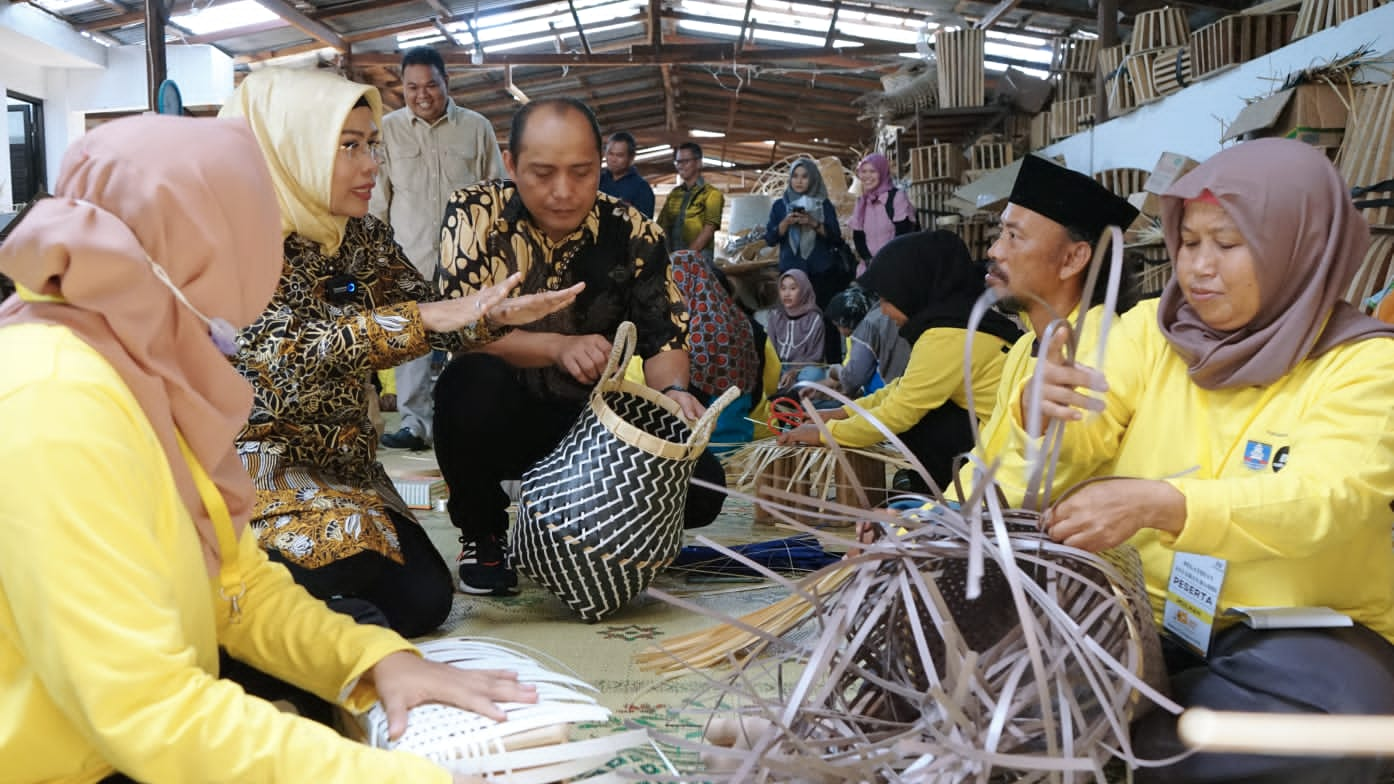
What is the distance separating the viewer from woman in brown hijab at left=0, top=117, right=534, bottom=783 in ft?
3.03

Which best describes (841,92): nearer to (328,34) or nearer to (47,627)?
(328,34)

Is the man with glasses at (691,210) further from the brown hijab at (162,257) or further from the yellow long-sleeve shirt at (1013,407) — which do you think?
the brown hijab at (162,257)

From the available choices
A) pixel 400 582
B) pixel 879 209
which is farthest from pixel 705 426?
pixel 879 209

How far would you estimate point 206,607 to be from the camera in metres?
1.16

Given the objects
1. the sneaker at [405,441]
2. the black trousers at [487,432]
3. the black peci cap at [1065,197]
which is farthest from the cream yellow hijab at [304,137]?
the sneaker at [405,441]

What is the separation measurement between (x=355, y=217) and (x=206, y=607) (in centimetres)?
120

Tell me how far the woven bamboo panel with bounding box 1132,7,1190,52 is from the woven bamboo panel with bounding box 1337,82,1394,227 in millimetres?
2482

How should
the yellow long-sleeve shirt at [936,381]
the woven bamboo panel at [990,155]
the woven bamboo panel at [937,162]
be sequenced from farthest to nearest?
1. the woven bamboo panel at [937,162]
2. the woven bamboo panel at [990,155]
3. the yellow long-sleeve shirt at [936,381]

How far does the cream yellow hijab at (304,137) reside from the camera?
2059mm

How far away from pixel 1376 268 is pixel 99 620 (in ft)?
11.4

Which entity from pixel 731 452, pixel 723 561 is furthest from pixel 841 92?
pixel 723 561

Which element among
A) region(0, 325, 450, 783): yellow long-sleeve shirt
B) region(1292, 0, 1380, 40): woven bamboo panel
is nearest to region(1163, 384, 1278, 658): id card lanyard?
region(0, 325, 450, 783): yellow long-sleeve shirt

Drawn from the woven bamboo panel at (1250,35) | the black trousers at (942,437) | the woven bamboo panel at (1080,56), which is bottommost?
the black trousers at (942,437)

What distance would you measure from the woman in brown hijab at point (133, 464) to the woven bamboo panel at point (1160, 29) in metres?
5.72
